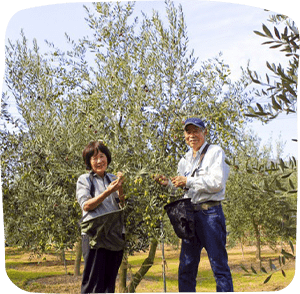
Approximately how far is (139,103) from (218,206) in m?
1.80

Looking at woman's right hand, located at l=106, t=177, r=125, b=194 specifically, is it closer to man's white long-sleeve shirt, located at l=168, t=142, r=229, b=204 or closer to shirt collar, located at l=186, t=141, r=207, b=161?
man's white long-sleeve shirt, located at l=168, t=142, r=229, b=204

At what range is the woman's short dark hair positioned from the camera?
6.24 metres

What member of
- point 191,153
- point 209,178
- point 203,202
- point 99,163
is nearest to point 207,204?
point 203,202

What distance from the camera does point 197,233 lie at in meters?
6.13

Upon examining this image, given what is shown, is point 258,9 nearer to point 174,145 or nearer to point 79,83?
point 174,145

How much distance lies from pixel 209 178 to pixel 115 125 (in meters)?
1.53

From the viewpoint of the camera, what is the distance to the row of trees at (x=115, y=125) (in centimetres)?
643

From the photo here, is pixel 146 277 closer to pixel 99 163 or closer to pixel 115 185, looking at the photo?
pixel 115 185

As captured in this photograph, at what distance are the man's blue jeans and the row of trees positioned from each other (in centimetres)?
43

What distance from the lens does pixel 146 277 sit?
6559 millimetres

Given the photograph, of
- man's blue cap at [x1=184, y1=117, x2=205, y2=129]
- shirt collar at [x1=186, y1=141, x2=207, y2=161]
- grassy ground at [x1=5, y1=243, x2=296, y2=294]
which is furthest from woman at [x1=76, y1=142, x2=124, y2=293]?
man's blue cap at [x1=184, y1=117, x2=205, y2=129]

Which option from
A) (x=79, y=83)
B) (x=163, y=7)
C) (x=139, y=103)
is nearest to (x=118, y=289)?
(x=139, y=103)

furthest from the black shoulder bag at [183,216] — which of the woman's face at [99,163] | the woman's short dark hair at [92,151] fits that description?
the woman's short dark hair at [92,151]

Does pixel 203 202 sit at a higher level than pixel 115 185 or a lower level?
lower
